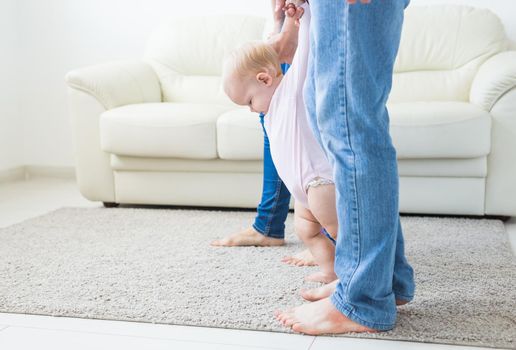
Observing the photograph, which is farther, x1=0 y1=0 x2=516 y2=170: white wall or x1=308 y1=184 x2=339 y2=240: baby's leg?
x1=0 y1=0 x2=516 y2=170: white wall

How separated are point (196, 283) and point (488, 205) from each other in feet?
4.31

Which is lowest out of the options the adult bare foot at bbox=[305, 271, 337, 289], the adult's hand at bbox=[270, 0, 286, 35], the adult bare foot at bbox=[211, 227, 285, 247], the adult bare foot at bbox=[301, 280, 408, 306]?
the adult bare foot at bbox=[211, 227, 285, 247]

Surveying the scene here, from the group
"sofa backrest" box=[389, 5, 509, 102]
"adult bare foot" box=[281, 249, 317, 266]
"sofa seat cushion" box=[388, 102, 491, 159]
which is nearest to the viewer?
Answer: "adult bare foot" box=[281, 249, 317, 266]

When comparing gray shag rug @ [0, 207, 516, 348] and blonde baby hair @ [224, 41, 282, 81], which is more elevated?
blonde baby hair @ [224, 41, 282, 81]

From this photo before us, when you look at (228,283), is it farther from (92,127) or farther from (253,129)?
(92,127)

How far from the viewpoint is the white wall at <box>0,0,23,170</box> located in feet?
12.8

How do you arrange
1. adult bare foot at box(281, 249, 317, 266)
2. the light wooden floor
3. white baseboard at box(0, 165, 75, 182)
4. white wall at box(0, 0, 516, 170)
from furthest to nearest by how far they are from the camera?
white baseboard at box(0, 165, 75, 182), white wall at box(0, 0, 516, 170), adult bare foot at box(281, 249, 317, 266), the light wooden floor

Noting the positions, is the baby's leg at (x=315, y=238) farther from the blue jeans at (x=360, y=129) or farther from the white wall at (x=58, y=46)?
the white wall at (x=58, y=46)

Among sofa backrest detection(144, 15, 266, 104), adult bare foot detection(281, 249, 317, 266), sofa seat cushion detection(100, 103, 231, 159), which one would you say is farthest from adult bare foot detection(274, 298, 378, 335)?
sofa backrest detection(144, 15, 266, 104)

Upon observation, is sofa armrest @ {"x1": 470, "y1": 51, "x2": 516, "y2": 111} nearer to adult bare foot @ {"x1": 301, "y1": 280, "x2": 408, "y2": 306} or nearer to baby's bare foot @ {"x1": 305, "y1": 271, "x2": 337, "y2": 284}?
baby's bare foot @ {"x1": 305, "y1": 271, "x2": 337, "y2": 284}

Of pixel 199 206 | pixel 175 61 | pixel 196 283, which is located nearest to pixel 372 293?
pixel 196 283

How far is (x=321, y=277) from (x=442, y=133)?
100 centimetres

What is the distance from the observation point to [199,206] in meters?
3.07

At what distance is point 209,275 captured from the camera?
198 cm
